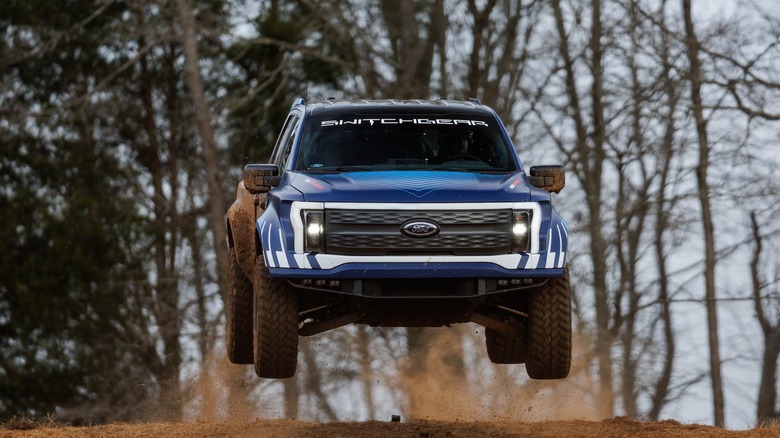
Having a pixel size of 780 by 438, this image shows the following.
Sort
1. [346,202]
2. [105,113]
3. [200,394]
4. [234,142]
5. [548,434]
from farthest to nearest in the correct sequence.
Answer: [105,113] < [234,142] < [200,394] < [548,434] < [346,202]

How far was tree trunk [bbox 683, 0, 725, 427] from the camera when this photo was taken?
98.2ft

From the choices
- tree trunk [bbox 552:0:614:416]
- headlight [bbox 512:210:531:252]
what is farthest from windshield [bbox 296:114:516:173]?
tree trunk [bbox 552:0:614:416]

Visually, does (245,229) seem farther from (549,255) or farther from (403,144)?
(549,255)

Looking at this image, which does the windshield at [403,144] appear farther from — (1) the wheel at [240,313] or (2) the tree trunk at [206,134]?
(2) the tree trunk at [206,134]

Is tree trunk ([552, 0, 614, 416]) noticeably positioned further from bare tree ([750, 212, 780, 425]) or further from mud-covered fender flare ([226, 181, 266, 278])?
mud-covered fender flare ([226, 181, 266, 278])

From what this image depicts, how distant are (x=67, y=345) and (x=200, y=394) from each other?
16279 mm

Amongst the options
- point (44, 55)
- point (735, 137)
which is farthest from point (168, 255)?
point (735, 137)

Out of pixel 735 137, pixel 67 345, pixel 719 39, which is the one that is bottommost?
pixel 67 345

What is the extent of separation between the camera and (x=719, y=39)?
29.9m

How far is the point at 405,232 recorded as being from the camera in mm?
9695

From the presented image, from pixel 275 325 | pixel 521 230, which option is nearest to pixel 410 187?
pixel 521 230

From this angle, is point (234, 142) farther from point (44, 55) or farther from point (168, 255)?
point (44, 55)

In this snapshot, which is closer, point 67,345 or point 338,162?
point 338,162

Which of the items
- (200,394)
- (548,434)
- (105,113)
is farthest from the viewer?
(105,113)
